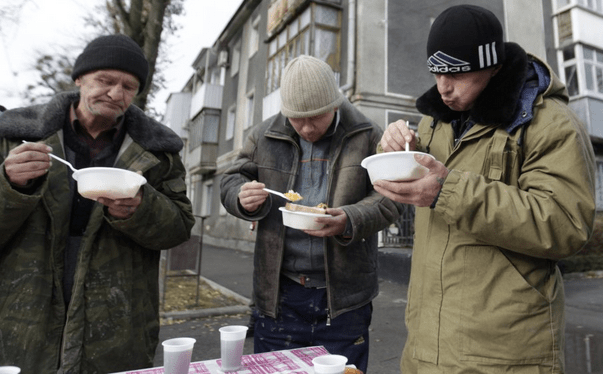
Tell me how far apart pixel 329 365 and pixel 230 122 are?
18.9 metres

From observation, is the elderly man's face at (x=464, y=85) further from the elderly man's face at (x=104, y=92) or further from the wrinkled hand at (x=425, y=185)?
the elderly man's face at (x=104, y=92)

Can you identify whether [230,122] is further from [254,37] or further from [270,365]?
[270,365]

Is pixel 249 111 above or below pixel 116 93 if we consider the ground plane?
above

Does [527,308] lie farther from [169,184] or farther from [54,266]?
[54,266]

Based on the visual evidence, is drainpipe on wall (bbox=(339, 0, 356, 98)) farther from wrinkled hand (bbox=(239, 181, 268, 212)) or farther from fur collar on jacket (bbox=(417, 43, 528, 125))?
fur collar on jacket (bbox=(417, 43, 528, 125))

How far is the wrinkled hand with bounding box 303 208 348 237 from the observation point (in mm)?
1807

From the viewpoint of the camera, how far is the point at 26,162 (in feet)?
5.18

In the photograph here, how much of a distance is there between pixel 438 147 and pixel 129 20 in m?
5.09

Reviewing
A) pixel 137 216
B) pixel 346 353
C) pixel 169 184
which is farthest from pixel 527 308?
pixel 169 184

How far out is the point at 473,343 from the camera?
51.7 inches

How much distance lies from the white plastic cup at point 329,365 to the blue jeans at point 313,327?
748 mm

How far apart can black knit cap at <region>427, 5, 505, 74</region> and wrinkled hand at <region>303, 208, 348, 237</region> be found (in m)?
0.77

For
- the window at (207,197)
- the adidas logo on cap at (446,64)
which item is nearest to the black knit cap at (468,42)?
the adidas logo on cap at (446,64)

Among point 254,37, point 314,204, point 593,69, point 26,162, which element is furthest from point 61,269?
point 254,37
